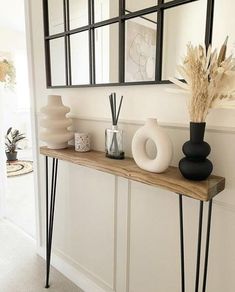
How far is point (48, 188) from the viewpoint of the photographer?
189 centimetres

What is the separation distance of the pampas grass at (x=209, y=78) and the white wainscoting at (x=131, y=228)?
18 centimetres

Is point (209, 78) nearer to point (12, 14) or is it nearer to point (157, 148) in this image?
point (157, 148)

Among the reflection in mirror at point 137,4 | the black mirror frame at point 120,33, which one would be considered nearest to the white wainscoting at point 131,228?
the black mirror frame at point 120,33

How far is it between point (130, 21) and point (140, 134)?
0.58 meters

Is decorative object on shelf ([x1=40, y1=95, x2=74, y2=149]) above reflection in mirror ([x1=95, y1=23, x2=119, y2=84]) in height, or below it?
below

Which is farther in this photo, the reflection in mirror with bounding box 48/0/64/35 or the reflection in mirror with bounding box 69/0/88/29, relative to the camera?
the reflection in mirror with bounding box 48/0/64/35

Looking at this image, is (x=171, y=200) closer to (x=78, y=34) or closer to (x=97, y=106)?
(x=97, y=106)

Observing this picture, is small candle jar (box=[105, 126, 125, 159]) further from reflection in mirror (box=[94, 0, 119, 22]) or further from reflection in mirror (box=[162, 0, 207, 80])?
reflection in mirror (box=[94, 0, 119, 22])

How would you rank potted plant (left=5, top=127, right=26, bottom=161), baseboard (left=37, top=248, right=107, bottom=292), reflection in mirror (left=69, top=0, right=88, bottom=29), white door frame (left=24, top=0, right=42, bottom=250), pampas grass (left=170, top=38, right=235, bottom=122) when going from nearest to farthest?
pampas grass (left=170, top=38, right=235, bottom=122) < reflection in mirror (left=69, top=0, right=88, bottom=29) < baseboard (left=37, top=248, right=107, bottom=292) < white door frame (left=24, top=0, right=42, bottom=250) < potted plant (left=5, top=127, right=26, bottom=161)

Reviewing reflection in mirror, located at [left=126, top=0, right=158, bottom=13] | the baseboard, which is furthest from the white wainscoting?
reflection in mirror, located at [left=126, top=0, right=158, bottom=13]

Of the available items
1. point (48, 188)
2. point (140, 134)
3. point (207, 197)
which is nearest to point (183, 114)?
point (140, 134)

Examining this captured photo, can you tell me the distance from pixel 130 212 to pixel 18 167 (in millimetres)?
3604

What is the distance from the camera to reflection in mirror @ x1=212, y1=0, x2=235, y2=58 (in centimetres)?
95

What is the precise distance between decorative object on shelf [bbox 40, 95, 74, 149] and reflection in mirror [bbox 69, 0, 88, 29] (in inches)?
17.6
